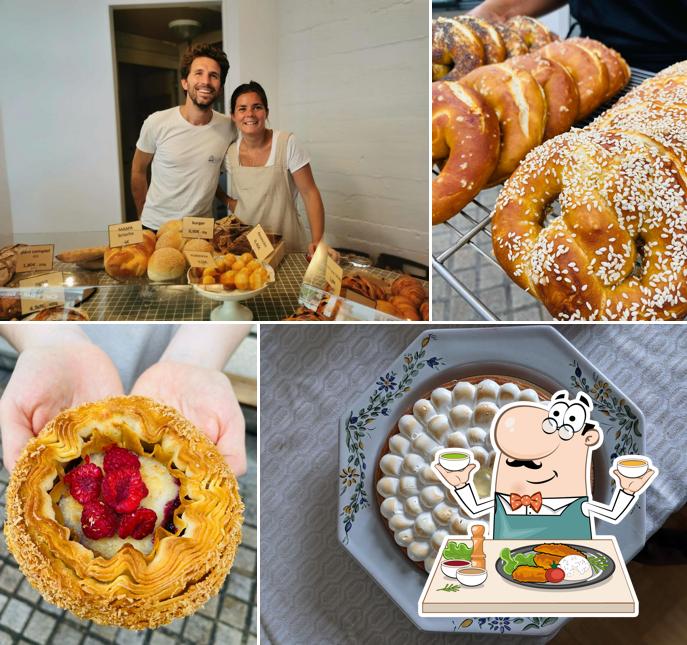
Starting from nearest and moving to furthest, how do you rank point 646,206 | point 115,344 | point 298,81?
point 646,206 < point 298,81 < point 115,344

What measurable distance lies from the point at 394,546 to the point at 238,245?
61cm

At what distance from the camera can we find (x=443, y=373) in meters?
1.10

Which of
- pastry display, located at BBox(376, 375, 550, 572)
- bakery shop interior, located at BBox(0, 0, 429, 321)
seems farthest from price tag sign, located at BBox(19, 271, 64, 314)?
pastry display, located at BBox(376, 375, 550, 572)

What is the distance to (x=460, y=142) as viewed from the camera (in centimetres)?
101

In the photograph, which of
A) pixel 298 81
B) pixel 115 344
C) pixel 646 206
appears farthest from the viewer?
pixel 115 344

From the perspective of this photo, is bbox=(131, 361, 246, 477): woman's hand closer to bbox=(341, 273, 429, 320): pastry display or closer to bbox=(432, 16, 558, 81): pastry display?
bbox=(341, 273, 429, 320): pastry display

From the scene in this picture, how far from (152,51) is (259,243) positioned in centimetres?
36

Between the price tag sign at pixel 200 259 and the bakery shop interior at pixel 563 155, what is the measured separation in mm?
404

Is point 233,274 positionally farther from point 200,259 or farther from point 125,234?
point 125,234

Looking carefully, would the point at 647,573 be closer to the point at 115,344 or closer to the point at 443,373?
the point at 443,373

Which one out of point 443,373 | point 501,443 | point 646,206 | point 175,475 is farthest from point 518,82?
point 175,475

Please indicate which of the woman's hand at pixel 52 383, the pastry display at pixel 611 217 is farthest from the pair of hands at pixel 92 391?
the pastry display at pixel 611 217

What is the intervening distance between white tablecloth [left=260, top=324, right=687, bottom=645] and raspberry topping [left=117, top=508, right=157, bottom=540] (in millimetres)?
233

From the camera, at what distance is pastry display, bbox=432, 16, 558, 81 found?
1.04 metres
